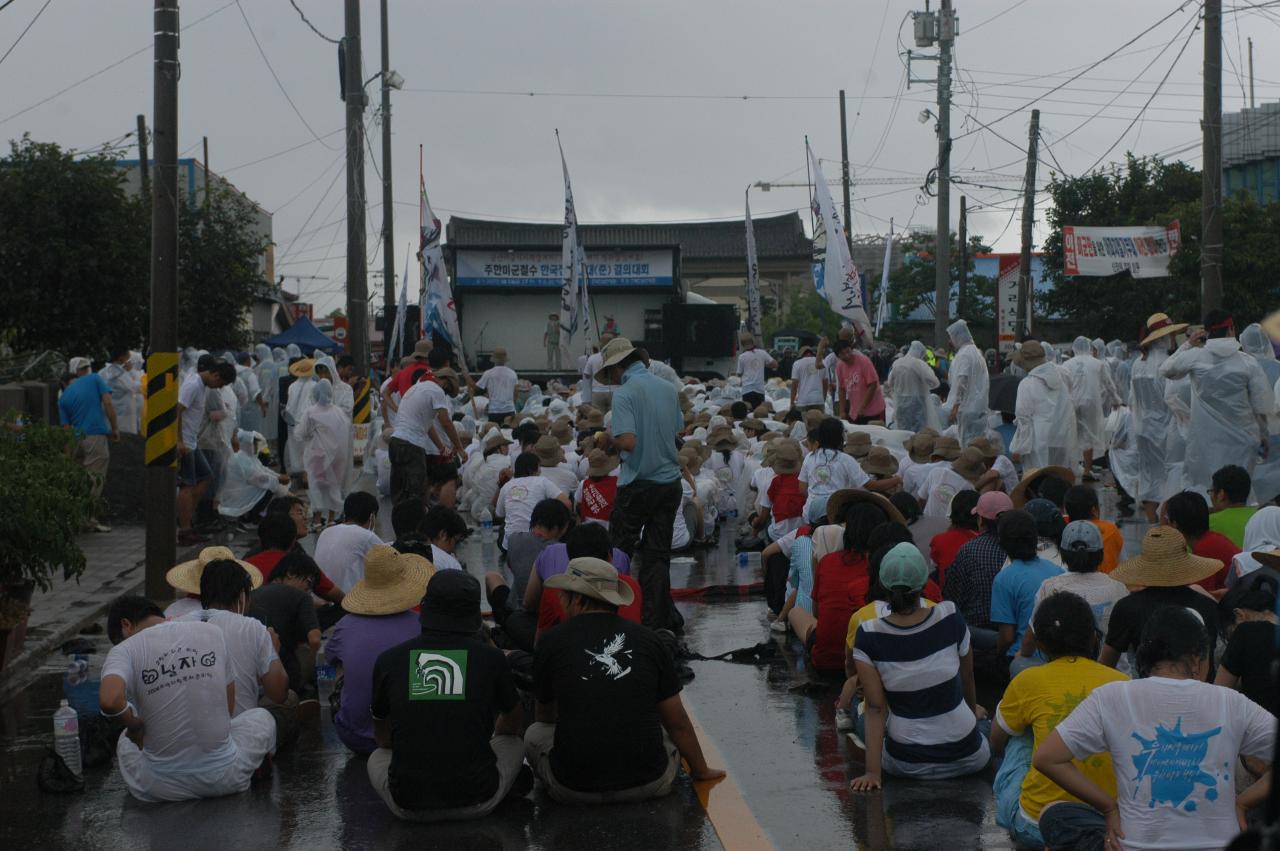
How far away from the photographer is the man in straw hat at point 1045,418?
1530 centimetres

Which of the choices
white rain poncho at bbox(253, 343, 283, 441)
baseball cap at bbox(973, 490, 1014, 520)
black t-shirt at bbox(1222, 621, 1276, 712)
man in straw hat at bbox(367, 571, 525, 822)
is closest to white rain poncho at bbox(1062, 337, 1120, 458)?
baseball cap at bbox(973, 490, 1014, 520)

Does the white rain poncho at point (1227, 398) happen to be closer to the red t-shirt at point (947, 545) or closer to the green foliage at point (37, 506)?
the red t-shirt at point (947, 545)

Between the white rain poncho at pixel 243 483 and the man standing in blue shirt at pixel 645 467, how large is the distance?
7688 millimetres

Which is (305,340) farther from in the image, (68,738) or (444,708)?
(444,708)

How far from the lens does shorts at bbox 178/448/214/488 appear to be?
15.4 m

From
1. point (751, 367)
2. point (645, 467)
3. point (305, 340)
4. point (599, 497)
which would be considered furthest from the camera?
point (305, 340)

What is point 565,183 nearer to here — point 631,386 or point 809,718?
point 631,386

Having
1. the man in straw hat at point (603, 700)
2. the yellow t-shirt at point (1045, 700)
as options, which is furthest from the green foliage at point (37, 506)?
the yellow t-shirt at point (1045, 700)

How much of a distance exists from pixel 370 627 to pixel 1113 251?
947 inches

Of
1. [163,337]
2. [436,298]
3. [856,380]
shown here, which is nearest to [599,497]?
[163,337]

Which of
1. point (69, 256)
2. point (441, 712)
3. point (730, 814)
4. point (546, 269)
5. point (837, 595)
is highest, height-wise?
point (546, 269)

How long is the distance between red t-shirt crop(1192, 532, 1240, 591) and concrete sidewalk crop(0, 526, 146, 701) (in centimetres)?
700

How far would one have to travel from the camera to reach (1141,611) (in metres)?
6.32

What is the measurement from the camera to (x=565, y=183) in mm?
24188
